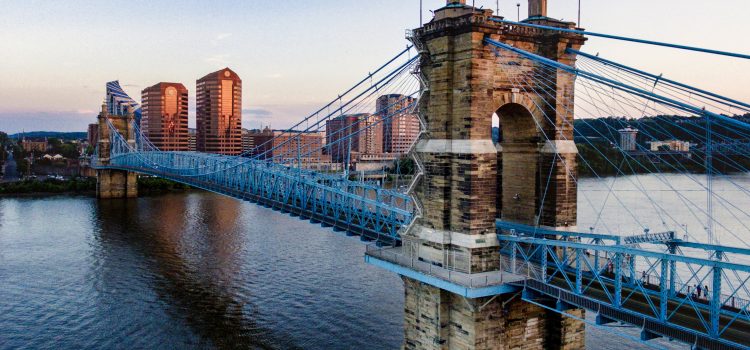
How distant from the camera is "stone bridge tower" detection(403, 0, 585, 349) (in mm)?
19578

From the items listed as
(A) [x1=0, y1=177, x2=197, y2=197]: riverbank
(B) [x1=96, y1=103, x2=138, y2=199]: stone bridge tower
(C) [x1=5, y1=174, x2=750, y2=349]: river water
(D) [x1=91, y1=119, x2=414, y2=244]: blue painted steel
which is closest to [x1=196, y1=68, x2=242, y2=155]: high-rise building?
(A) [x1=0, y1=177, x2=197, y2=197]: riverbank

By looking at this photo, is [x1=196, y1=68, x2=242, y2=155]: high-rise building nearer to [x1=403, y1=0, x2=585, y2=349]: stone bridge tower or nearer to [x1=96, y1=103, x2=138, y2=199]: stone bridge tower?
[x1=96, y1=103, x2=138, y2=199]: stone bridge tower

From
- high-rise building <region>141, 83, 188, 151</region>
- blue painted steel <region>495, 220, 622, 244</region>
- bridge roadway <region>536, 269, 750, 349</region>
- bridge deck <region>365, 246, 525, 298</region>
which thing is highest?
high-rise building <region>141, 83, 188, 151</region>

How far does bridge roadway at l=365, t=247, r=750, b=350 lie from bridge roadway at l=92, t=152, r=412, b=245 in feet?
17.8

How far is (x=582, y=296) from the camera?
16766 millimetres

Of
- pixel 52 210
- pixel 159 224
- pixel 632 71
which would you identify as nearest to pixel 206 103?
→ pixel 52 210

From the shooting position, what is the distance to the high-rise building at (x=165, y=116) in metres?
136

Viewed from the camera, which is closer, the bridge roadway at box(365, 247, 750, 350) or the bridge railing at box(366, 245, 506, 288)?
the bridge roadway at box(365, 247, 750, 350)

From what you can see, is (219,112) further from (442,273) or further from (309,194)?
(442,273)

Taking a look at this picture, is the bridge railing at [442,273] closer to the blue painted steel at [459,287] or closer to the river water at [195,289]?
the blue painted steel at [459,287]

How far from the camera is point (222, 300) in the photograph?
3409 cm

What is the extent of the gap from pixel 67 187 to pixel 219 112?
168 ft

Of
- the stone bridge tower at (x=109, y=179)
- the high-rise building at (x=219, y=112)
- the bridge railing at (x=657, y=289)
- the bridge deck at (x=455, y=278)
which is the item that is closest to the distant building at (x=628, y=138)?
the bridge railing at (x=657, y=289)

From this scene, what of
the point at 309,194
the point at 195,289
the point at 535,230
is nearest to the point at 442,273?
the point at 535,230
